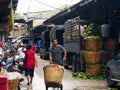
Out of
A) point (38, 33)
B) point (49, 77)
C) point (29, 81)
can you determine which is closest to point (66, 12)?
point (29, 81)

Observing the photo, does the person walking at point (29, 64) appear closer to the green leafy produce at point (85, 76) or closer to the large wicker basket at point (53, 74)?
the large wicker basket at point (53, 74)

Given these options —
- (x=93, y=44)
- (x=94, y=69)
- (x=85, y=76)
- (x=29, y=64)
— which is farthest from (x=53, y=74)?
(x=93, y=44)

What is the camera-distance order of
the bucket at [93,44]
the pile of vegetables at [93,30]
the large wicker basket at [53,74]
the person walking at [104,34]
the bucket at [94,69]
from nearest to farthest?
1. the large wicker basket at [53,74]
2. the bucket at [94,69]
3. the bucket at [93,44]
4. the person walking at [104,34]
5. the pile of vegetables at [93,30]

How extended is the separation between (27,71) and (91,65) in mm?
5062

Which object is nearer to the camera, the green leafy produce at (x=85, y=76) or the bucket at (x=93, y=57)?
the green leafy produce at (x=85, y=76)

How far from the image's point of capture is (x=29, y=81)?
55.3ft

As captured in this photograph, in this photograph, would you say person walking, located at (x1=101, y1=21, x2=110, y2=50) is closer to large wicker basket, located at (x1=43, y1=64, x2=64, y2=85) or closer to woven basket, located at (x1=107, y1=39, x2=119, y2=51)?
woven basket, located at (x1=107, y1=39, x2=119, y2=51)

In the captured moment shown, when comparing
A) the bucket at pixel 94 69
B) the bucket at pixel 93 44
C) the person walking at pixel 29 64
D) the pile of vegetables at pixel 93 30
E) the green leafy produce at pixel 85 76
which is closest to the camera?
the person walking at pixel 29 64

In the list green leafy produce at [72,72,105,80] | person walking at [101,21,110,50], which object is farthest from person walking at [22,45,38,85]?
person walking at [101,21,110,50]

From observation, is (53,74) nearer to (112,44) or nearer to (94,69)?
(94,69)

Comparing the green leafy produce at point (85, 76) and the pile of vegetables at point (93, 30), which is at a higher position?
the pile of vegetables at point (93, 30)

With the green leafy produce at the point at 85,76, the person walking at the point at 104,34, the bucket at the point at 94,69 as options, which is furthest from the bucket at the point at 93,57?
the green leafy produce at the point at 85,76

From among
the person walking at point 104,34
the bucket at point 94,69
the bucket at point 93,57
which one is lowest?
the bucket at point 94,69

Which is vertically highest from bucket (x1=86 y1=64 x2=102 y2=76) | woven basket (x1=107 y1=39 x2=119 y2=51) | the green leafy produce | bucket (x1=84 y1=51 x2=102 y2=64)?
woven basket (x1=107 y1=39 x2=119 y2=51)
